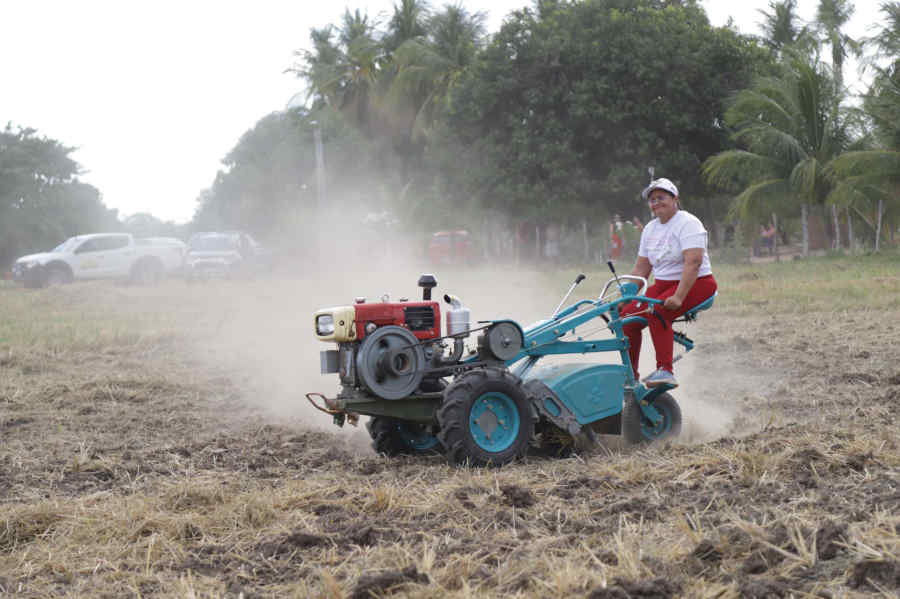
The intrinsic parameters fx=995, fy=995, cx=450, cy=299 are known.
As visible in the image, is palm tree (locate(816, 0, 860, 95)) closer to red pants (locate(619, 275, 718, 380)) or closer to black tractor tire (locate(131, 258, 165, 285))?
black tractor tire (locate(131, 258, 165, 285))

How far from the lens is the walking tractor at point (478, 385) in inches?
230

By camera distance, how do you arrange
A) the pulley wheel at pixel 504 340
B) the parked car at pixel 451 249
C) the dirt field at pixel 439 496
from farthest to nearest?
the parked car at pixel 451 249
the pulley wheel at pixel 504 340
the dirt field at pixel 439 496

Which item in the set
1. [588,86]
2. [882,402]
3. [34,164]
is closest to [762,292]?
[882,402]

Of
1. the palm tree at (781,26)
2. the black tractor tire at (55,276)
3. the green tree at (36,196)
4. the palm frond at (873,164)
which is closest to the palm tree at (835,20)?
the palm tree at (781,26)

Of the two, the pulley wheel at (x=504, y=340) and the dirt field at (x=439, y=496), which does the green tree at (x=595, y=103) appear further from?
the pulley wheel at (x=504, y=340)

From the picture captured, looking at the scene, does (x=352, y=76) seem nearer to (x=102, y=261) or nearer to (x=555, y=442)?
(x=102, y=261)

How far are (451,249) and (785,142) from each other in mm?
12140

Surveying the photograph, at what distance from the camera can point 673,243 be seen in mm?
6473

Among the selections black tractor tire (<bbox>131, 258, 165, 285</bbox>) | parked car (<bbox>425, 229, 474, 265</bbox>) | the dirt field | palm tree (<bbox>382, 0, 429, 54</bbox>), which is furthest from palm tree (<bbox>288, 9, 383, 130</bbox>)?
the dirt field

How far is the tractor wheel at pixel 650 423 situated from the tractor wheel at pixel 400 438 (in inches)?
49.6

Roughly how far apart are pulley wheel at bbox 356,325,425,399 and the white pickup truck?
76.5 ft

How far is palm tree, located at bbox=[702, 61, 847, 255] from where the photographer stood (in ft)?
88.2

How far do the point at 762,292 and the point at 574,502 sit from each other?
11.9m

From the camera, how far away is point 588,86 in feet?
99.4
